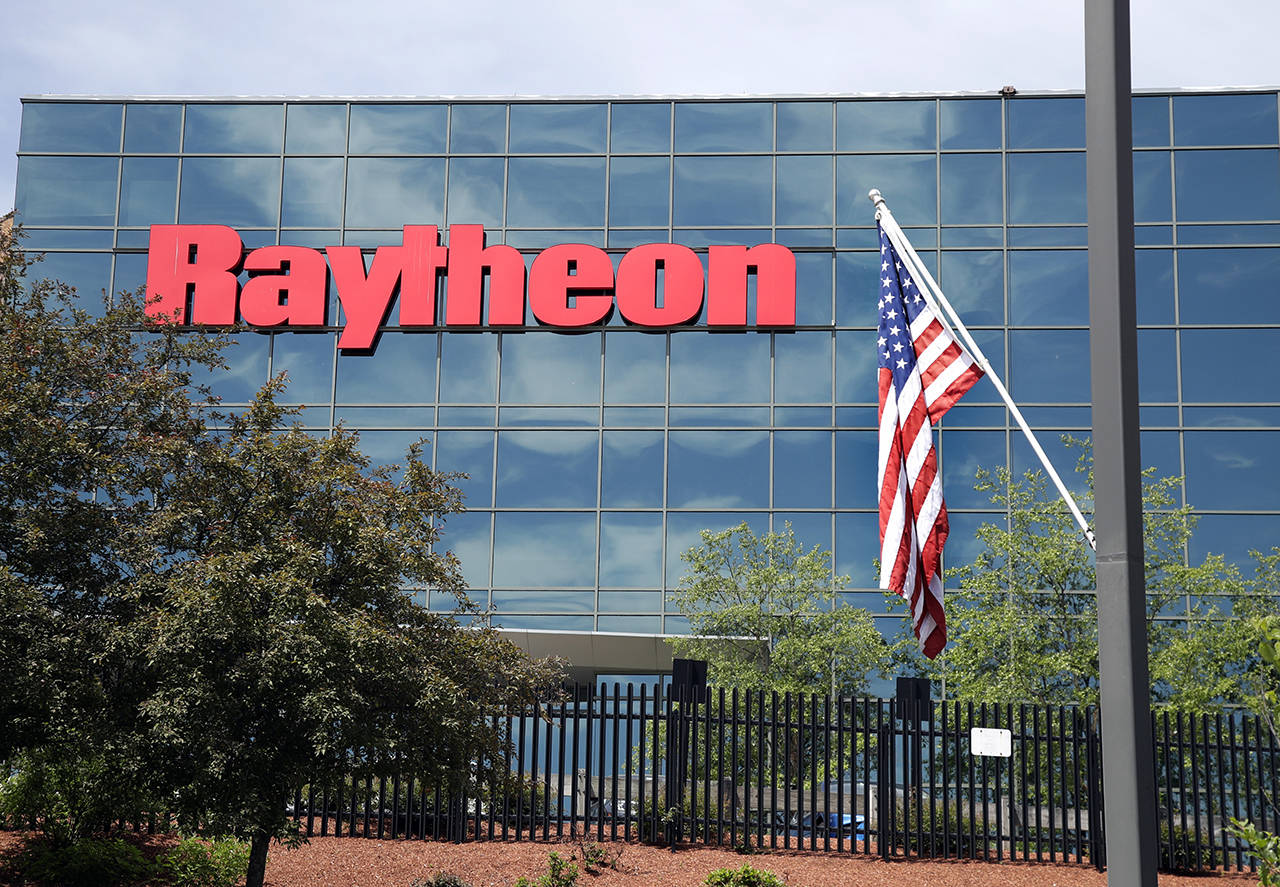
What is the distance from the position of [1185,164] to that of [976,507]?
9.76 m

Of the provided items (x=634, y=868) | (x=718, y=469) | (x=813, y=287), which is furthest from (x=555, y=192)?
(x=634, y=868)

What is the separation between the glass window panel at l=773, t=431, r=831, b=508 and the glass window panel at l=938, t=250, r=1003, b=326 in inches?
175

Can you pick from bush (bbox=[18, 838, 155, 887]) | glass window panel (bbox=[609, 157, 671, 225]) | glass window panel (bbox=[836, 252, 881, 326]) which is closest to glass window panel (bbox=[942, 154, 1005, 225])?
glass window panel (bbox=[836, 252, 881, 326])

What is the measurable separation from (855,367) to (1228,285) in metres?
8.82

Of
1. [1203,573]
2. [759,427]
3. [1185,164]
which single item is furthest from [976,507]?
[1185,164]

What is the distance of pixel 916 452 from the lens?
12.9m

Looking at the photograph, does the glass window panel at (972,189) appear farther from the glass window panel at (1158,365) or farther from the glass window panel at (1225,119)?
the glass window panel at (1158,365)

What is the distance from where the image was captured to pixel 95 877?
14578mm

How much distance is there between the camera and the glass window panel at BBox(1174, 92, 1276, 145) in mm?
29453

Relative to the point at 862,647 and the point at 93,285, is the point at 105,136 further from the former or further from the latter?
the point at 862,647

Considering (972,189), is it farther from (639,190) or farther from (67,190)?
(67,190)

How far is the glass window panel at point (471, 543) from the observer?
28.6 m

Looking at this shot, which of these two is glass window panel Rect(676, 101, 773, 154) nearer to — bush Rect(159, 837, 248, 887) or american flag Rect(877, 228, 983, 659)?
american flag Rect(877, 228, 983, 659)

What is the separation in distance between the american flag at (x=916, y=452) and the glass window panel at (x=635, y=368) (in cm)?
1608
